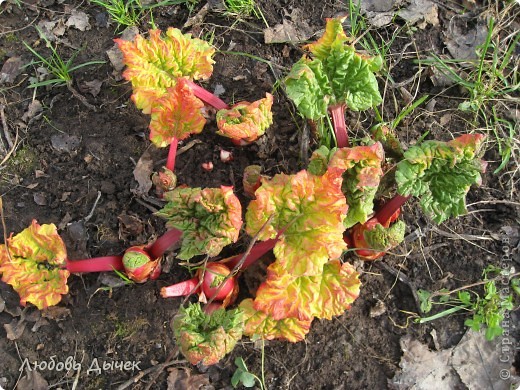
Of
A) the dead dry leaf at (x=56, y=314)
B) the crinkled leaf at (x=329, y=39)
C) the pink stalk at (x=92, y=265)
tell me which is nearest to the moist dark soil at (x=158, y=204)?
the dead dry leaf at (x=56, y=314)

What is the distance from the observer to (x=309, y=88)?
2707 millimetres

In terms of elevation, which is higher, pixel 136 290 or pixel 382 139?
pixel 382 139

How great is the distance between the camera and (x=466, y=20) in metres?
3.56

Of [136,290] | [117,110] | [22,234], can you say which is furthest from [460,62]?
[22,234]

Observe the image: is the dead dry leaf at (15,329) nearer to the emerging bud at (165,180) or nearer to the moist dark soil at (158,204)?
the moist dark soil at (158,204)

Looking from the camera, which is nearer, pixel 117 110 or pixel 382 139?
pixel 382 139

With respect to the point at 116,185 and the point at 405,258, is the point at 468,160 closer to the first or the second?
the point at 405,258

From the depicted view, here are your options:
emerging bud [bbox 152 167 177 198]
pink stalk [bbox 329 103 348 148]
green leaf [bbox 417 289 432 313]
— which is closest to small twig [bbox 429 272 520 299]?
green leaf [bbox 417 289 432 313]

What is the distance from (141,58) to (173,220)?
3.01 ft

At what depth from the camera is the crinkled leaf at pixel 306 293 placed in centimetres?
250

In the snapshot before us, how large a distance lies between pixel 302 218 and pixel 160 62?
3.93ft

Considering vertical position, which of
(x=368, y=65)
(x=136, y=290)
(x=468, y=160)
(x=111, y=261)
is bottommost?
(x=136, y=290)

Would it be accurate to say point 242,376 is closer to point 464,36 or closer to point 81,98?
point 81,98

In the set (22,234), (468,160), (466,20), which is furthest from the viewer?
(466,20)
